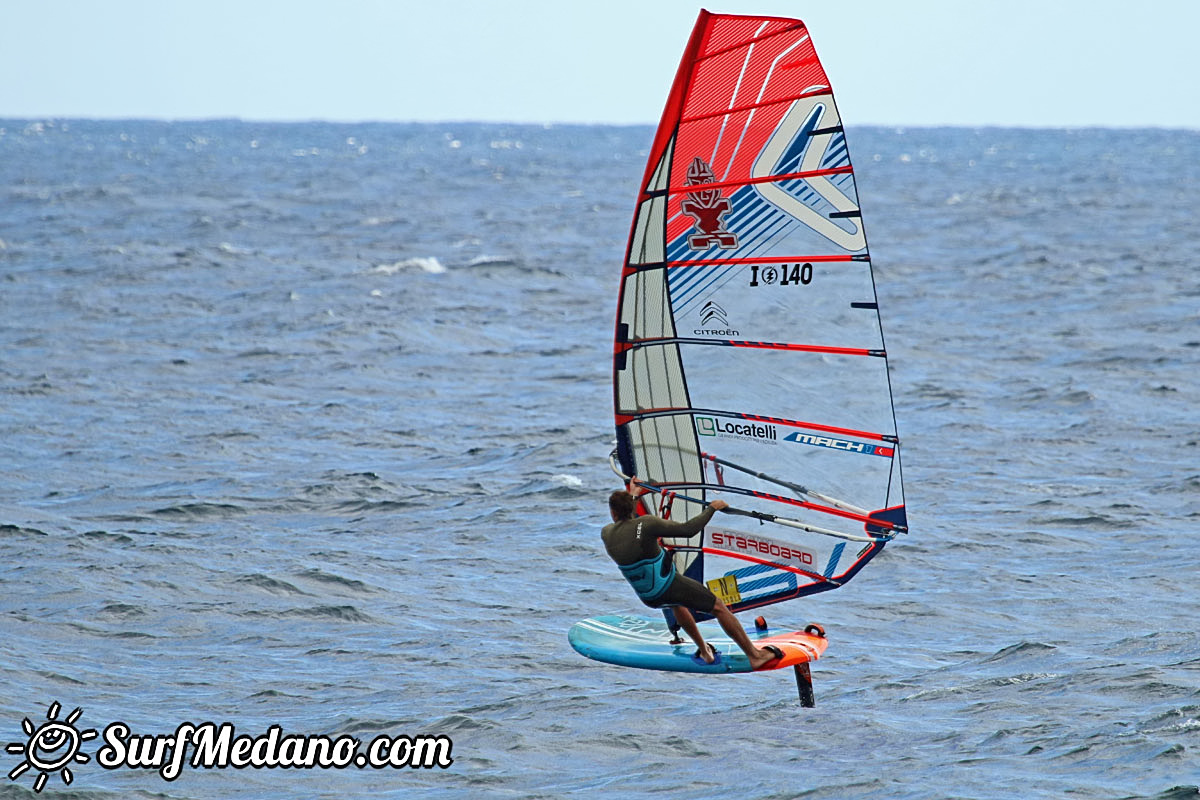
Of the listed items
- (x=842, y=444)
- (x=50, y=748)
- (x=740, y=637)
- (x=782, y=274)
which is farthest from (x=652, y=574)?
(x=50, y=748)

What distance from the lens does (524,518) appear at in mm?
19781

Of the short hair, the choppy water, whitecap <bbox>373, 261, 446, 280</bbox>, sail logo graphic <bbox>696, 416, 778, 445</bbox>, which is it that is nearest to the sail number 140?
sail logo graphic <bbox>696, 416, 778, 445</bbox>

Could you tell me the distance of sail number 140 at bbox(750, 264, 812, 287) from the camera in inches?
465

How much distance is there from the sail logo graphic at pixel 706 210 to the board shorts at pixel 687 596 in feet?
8.75

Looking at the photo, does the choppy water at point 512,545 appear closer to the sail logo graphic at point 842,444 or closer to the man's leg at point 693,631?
the man's leg at point 693,631

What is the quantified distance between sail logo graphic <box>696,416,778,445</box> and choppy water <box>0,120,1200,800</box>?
2470 mm

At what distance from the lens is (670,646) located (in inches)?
484

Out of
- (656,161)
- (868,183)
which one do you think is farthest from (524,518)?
(868,183)

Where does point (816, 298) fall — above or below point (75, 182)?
below

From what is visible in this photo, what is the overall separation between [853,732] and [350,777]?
414 cm

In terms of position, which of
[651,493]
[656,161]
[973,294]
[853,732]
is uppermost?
[973,294]

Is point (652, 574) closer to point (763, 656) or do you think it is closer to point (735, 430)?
point (763, 656)

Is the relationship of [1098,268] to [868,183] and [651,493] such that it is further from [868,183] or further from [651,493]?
[868,183]

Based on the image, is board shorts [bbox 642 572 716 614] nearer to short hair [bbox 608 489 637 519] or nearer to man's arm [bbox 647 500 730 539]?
man's arm [bbox 647 500 730 539]
